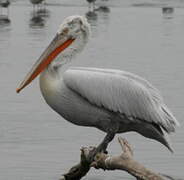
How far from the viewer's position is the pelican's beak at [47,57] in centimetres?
778

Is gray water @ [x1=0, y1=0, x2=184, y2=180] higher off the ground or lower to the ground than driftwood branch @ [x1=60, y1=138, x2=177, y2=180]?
lower

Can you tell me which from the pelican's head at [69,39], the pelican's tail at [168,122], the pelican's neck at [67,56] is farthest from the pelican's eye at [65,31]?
the pelican's tail at [168,122]

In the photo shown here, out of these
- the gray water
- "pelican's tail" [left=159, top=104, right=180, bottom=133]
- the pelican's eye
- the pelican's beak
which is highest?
the pelican's eye

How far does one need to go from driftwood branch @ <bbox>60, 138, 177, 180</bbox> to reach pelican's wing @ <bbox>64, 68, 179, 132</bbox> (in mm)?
507

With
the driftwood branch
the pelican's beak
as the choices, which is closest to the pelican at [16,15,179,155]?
the pelican's beak

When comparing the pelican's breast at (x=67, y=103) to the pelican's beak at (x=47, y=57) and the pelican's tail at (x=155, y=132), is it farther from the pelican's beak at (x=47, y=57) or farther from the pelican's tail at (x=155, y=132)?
the pelican's tail at (x=155, y=132)

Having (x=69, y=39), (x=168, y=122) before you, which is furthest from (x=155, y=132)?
(x=69, y=39)

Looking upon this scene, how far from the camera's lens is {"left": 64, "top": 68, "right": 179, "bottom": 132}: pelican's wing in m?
7.66

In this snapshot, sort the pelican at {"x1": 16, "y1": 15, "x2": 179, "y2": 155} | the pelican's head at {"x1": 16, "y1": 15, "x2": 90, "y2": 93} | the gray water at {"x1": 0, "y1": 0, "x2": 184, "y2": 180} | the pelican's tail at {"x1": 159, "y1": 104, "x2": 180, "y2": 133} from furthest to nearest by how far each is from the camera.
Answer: the gray water at {"x1": 0, "y1": 0, "x2": 184, "y2": 180}, the pelican's head at {"x1": 16, "y1": 15, "x2": 90, "y2": 93}, the pelican at {"x1": 16, "y1": 15, "x2": 179, "y2": 155}, the pelican's tail at {"x1": 159, "y1": 104, "x2": 180, "y2": 133}

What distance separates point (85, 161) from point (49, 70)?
0.91 meters

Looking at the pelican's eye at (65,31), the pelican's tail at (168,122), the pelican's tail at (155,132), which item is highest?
the pelican's eye at (65,31)

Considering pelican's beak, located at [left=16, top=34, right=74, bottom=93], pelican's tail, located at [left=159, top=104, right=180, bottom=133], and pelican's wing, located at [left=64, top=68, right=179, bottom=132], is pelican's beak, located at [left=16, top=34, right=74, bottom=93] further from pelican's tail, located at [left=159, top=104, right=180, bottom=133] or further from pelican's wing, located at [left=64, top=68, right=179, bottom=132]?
pelican's tail, located at [left=159, top=104, right=180, bottom=133]

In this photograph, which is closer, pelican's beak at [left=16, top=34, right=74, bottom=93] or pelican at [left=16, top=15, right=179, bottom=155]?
pelican at [left=16, top=15, right=179, bottom=155]

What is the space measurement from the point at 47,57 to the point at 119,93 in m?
0.76
